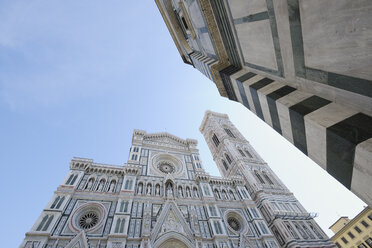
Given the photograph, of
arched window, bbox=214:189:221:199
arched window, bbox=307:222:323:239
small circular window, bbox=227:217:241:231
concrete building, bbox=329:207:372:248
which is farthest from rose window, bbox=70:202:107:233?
concrete building, bbox=329:207:372:248

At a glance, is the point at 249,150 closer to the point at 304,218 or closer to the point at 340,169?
the point at 304,218

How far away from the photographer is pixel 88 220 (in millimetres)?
11047

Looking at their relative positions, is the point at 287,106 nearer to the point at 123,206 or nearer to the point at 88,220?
the point at 123,206

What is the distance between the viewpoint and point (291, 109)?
2025mm

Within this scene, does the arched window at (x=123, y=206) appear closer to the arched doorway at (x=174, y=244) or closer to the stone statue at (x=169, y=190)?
the stone statue at (x=169, y=190)

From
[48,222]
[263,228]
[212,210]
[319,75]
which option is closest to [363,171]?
[319,75]

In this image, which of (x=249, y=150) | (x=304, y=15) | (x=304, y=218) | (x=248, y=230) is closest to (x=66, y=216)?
(x=248, y=230)

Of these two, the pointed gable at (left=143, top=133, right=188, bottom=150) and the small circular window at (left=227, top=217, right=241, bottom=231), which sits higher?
the pointed gable at (left=143, top=133, right=188, bottom=150)

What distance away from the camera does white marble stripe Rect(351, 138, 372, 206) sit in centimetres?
121

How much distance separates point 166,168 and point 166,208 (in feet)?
17.5

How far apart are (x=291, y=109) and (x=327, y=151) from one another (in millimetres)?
643

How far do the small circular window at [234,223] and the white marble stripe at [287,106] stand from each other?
14.9 meters

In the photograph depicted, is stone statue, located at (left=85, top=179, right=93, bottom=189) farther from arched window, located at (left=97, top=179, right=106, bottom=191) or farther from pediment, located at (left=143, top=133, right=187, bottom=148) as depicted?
pediment, located at (left=143, top=133, right=187, bottom=148)

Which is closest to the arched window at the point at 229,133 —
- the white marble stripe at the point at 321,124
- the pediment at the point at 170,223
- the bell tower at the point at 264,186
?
the bell tower at the point at 264,186
